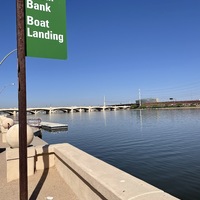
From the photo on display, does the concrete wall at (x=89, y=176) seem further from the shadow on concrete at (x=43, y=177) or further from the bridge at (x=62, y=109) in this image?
the bridge at (x=62, y=109)

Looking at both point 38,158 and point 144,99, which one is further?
point 144,99

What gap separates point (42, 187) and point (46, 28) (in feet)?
11.6

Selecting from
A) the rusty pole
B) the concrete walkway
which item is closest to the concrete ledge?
the concrete walkway

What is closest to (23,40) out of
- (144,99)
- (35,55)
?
(35,55)

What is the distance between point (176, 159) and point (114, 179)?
1323 centimetres

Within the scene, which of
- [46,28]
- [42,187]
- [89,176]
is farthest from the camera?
[42,187]

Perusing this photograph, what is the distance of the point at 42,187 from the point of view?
18.9 ft

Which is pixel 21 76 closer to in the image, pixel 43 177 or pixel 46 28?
pixel 46 28

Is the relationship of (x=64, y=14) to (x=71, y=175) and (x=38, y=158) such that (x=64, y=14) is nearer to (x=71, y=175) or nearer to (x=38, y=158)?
(x=71, y=175)

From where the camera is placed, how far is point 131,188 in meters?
3.29

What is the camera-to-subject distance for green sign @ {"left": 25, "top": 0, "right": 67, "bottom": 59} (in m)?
4.57

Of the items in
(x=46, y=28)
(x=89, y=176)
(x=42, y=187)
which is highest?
(x=46, y=28)

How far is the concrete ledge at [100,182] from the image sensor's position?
3.10 meters

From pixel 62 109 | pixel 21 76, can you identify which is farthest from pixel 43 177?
pixel 62 109
